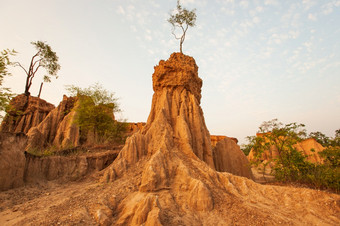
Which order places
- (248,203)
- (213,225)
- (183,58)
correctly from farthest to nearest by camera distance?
(183,58)
(248,203)
(213,225)

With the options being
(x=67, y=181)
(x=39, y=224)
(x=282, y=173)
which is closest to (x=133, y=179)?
(x=39, y=224)

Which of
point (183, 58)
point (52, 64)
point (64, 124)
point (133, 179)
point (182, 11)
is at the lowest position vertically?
point (133, 179)

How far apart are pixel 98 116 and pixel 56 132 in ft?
17.0

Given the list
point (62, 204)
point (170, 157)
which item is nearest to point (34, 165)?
point (62, 204)

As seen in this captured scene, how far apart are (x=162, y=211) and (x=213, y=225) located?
1.55m

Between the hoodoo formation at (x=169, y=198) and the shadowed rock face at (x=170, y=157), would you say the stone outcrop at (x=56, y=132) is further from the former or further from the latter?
the hoodoo formation at (x=169, y=198)

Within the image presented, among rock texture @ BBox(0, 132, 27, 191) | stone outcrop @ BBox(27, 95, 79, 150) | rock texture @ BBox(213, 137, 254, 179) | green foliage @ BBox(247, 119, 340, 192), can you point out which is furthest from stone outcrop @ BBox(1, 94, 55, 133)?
green foliage @ BBox(247, 119, 340, 192)

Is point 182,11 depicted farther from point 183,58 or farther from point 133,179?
point 133,179

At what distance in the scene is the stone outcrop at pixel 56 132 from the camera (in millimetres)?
14658

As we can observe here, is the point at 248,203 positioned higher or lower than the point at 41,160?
lower

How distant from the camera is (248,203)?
18.9ft

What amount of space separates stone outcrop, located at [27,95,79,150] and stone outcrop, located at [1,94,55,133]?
3.93 metres

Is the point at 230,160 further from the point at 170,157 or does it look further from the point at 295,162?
the point at 170,157

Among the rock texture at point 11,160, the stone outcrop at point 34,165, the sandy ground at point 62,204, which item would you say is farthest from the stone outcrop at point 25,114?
the sandy ground at point 62,204
